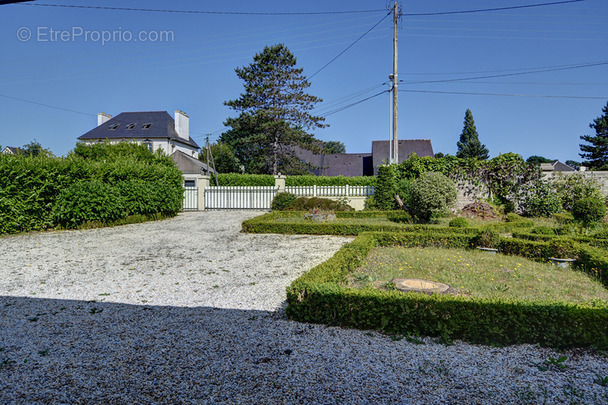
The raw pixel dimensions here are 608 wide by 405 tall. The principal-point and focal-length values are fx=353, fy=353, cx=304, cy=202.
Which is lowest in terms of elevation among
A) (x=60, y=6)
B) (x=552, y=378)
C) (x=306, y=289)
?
(x=552, y=378)

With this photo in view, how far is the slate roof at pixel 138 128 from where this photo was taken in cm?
3478

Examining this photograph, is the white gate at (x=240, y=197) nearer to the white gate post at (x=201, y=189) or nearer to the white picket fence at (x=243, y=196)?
the white picket fence at (x=243, y=196)

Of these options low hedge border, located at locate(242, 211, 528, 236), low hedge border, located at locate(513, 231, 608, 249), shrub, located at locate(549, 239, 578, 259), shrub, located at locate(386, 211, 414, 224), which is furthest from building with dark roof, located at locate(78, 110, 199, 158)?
shrub, located at locate(549, 239, 578, 259)

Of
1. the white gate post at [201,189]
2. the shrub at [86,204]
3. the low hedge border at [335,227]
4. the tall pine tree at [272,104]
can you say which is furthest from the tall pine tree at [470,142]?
the shrub at [86,204]

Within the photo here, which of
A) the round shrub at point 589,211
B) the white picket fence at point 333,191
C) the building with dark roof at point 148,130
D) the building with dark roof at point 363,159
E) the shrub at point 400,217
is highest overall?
the building with dark roof at point 148,130

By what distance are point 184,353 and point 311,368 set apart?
1.22 metres

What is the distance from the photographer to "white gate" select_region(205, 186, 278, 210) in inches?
806

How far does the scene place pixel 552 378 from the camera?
291 centimetres

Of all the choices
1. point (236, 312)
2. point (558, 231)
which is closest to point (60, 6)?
point (236, 312)

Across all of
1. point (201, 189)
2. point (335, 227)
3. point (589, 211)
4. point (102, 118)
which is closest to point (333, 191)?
point (201, 189)

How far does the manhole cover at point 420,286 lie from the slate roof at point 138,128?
33293mm

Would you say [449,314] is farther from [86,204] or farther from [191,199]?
[191,199]

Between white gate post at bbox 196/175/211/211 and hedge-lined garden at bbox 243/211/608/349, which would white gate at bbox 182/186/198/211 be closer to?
white gate post at bbox 196/175/211/211

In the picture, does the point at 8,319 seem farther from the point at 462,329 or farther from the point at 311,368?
the point at 462,329
